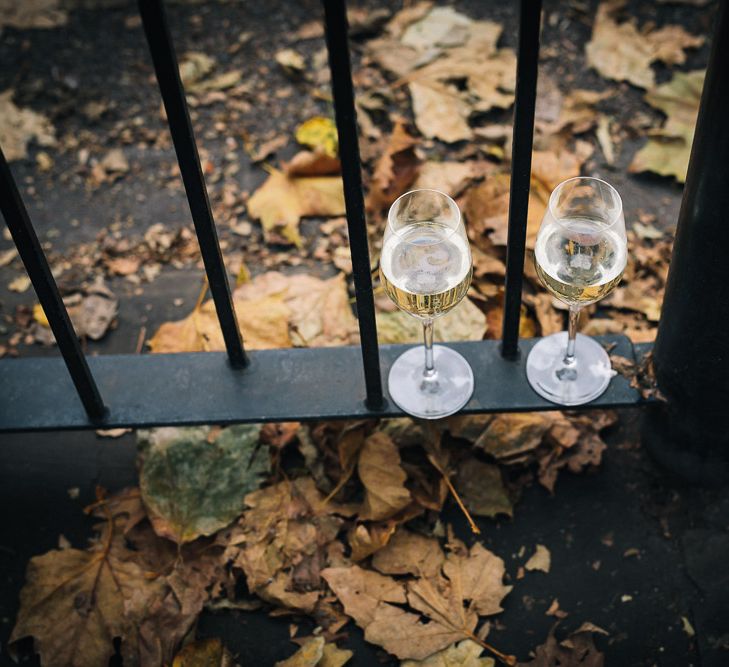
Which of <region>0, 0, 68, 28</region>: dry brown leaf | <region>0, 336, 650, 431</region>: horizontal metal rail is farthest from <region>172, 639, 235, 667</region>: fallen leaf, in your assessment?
<region>0, 0, 68, 28</region>: dry brown leaf

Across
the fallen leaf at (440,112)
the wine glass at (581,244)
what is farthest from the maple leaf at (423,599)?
the fallen leaf at (440,112)

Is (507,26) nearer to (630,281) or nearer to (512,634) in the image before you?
(630,281)

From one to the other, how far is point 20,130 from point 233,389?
80.2 inches

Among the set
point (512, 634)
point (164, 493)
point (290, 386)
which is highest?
point (290, 386)

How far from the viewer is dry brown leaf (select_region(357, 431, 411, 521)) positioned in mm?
2215

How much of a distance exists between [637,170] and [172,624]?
2322 millimetres

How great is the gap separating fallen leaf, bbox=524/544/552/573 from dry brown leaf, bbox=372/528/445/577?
249mm

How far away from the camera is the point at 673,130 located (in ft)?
Result: 10.3

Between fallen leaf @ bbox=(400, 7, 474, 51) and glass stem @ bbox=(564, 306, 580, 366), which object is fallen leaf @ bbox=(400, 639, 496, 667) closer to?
glass stem @ bbox=(564, 306, 580, 366)

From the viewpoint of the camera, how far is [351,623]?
Result: 216 cm

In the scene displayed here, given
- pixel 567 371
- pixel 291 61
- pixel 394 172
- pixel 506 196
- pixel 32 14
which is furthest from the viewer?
pixel 32 14

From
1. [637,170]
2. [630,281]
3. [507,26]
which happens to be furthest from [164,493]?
[507,26]

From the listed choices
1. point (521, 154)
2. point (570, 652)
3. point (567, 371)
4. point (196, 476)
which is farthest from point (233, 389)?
point (570, 652)

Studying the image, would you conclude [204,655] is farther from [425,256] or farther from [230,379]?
[425,256]
